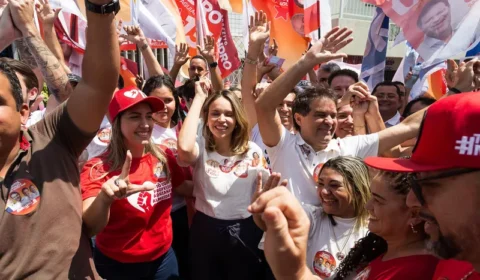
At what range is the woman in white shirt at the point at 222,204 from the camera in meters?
2.69

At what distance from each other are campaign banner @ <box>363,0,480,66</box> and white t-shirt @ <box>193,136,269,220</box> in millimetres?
2702

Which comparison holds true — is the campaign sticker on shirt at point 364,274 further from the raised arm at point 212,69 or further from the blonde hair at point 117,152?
the raised arm at point 212,69

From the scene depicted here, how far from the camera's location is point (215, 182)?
2711 millimetres

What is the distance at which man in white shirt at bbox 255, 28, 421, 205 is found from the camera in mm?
2559

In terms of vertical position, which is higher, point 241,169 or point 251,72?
point 251,72

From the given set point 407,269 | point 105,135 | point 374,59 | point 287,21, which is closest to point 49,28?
point 105,135

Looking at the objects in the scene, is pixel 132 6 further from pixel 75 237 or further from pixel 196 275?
pixel 75 237

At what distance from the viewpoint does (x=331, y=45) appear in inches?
113

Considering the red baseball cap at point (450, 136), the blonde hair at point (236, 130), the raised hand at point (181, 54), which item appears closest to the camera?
the red baseball cap at point (450, 136)

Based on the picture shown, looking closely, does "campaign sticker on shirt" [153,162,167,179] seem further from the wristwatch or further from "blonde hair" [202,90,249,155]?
the wristwatch

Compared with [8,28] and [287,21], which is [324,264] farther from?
[287,21]

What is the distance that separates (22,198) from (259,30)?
249 cm

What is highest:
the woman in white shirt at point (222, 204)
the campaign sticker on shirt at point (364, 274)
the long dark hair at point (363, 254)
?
the campaign sticker on shirt at point (364, 274)

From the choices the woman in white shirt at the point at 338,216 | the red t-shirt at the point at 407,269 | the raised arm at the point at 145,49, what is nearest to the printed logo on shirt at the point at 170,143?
the raised arm at the point at 145,49
